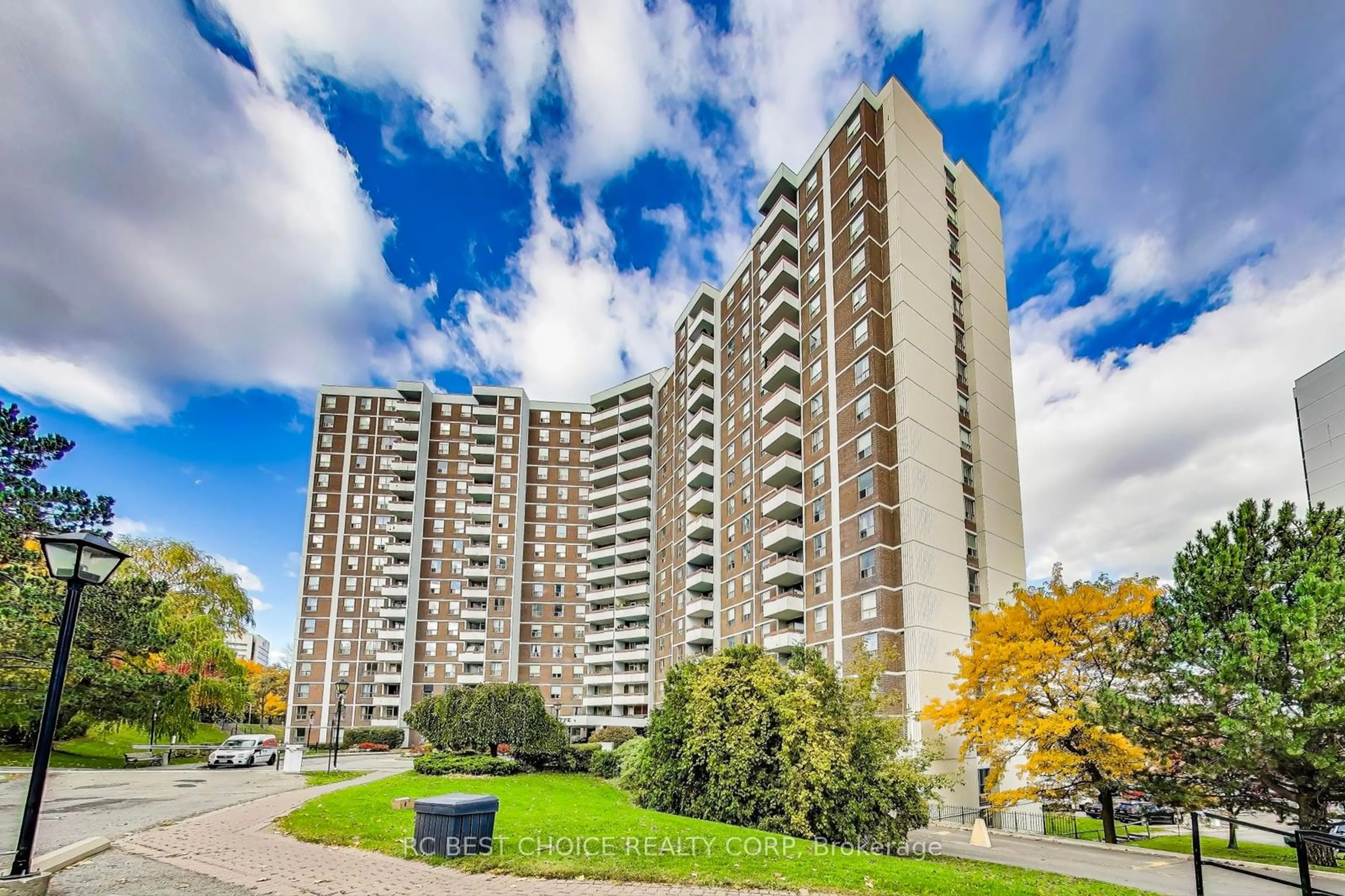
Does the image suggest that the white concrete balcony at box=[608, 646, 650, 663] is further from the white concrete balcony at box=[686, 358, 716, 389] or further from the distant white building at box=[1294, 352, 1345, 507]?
the distant white building at box=[1294, 352, 1345, 507]

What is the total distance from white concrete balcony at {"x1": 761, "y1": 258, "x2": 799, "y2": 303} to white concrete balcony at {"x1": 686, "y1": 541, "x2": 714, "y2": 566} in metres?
19.3

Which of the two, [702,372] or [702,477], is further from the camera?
[702,372]

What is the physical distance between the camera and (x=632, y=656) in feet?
228

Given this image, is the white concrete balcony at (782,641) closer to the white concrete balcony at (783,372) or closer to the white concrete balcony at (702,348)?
the white concrete balcony at (783,372)

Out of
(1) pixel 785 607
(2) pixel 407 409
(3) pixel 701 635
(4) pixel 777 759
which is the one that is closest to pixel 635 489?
(3) pixel 701 635

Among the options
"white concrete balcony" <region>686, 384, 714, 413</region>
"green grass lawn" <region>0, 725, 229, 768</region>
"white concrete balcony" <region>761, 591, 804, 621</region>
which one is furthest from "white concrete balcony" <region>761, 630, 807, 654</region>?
"green grass lawn" <region>0, 725, 229, 768</region>

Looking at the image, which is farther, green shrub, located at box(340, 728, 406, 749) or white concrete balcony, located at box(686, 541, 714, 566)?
green shrub, located at box(340, 728, 406, 749)

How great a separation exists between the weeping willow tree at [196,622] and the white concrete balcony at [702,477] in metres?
31.8

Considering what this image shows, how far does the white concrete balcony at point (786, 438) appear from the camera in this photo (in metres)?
46.3

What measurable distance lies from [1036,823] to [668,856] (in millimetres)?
26506

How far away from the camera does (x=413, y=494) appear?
78.5 meters

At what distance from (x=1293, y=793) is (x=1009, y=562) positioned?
2563 cm

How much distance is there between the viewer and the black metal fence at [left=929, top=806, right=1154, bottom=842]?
2905 cm

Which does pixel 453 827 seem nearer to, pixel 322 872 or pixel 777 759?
pixel 322 872
